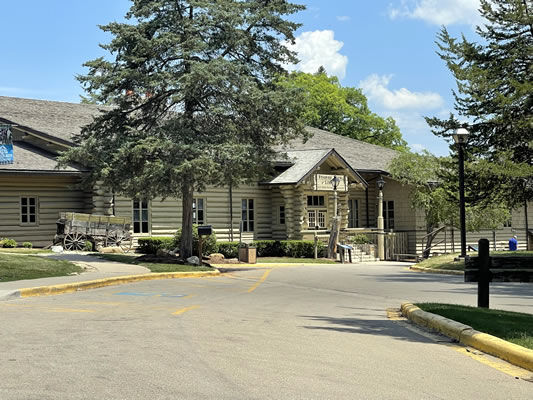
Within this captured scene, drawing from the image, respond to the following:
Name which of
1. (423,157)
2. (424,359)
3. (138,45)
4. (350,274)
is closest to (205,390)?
(424,359)

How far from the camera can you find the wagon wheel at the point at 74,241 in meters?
31.2

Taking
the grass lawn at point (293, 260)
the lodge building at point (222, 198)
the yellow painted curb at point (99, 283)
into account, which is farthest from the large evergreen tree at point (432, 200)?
the yellow painted curb at point (99, 283)

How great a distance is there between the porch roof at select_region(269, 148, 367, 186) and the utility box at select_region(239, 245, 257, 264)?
19.3ft

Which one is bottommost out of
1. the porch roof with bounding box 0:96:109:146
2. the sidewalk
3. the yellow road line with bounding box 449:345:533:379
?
the yellow road line with bounding box 449:345:533:379

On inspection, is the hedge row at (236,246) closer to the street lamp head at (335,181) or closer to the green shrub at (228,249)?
the green shrub at (228,249)

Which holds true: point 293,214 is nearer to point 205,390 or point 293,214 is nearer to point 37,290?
point 37,290

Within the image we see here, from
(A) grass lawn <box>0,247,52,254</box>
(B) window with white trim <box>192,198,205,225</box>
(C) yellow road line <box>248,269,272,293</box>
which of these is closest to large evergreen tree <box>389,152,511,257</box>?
(B) window with white trim <box>192,198,205,225</box>

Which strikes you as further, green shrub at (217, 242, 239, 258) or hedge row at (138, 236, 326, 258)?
green shrub at (217, 242, 239, 258)

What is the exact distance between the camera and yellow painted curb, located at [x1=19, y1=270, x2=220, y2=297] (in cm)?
1639

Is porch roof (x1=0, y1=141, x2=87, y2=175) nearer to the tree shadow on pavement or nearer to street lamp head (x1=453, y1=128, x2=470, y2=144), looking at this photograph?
street lamp head (x1=453, y1=128, x2=470, y2=144)

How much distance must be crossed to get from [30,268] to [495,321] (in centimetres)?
1459

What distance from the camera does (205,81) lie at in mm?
25141

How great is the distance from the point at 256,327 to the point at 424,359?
3.10 m

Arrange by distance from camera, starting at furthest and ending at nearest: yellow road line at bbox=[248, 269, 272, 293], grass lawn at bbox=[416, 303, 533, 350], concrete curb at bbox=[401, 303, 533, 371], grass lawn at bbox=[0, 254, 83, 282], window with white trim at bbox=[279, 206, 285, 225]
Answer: window with white trim at bbox=[279, 206, 285, 225], grass lawn at bbox=[0, 254, 83, 282], yellow road line at bbox=[248, 269, 272, 293], grass lawn at bbox=[416, 303, 533, 350], concrete curb at bbox=[401, 303, 533, 371]
